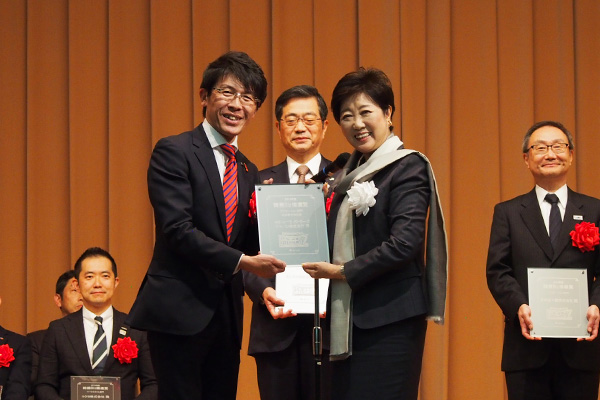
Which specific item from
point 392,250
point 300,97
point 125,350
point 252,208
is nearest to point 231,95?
point 252,208

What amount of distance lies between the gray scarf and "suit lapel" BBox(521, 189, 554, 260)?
106cm

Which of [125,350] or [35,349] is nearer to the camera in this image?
[125,350]

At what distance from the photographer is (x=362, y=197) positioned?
251cm

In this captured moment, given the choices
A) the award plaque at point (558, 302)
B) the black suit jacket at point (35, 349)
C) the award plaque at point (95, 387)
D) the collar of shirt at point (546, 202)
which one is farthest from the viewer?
the black suit jacket at point (35, 349)

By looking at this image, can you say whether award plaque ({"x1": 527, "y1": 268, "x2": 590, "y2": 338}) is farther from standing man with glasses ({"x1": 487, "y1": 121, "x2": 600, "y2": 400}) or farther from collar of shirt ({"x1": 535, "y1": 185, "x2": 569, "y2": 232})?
collar of shirt ({"x1": 535, "y1": 185, "x2": 569, "y2": 232})

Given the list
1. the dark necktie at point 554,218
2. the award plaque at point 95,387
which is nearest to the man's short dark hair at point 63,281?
the award plaque at point 95,387

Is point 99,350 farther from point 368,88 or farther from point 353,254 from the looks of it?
point 368,88

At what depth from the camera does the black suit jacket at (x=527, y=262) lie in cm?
338

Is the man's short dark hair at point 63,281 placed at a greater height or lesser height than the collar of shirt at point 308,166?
lesser

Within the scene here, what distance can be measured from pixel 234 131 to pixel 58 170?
3.42m

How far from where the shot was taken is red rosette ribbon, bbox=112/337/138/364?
429 centimetres

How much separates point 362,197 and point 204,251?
0.53m

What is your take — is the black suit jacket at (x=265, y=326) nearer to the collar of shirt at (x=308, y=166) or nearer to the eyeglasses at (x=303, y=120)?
the collar of shirt at (x=308, y=166)

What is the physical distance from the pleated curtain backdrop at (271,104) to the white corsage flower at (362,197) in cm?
294
